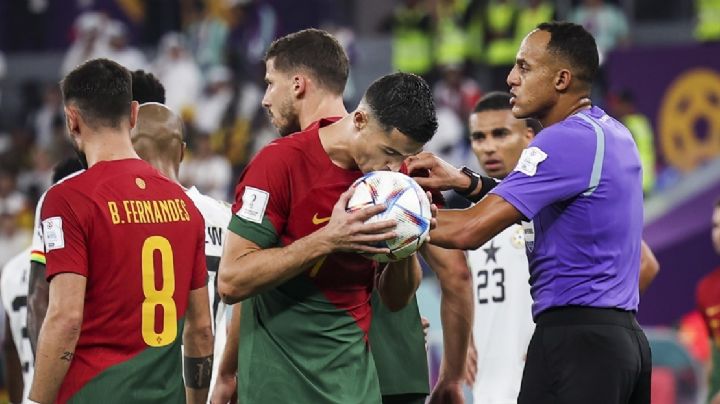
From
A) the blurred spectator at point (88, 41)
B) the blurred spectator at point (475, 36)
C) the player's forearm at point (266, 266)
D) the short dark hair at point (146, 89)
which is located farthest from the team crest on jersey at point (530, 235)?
the blurred spectator at point (88, 41)

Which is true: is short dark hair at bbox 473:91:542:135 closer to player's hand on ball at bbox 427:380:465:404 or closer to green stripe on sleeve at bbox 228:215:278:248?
player's hand on ball at bbox 427:380:465:404

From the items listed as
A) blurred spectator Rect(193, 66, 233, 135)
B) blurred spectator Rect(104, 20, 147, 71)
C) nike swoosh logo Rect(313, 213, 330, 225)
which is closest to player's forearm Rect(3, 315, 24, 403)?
nike swoosh logo Rect(313, 213, 330, 225)

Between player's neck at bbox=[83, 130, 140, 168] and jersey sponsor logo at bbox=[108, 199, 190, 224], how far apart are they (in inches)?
8.4

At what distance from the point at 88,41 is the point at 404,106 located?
1755 cm

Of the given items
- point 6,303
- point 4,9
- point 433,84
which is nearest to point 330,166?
point 6,303

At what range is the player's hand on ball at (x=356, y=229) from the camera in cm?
471

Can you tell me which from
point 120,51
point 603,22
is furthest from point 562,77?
point 120,51

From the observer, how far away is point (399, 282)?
553 centimetres

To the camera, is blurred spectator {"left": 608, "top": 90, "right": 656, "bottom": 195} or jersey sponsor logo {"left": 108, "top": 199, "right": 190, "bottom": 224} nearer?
jersey sponsor logo {"left": 108, "top": 199, "right": 190, "bottom": 224}

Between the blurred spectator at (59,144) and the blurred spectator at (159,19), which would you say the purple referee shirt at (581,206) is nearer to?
the blurred spectator at (59,144)

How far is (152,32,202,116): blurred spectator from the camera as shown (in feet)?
66.8

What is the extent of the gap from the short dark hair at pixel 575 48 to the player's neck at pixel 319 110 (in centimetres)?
93

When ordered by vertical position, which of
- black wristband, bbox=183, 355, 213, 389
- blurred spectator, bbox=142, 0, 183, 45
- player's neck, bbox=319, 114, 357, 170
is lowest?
black wristband, bbox=183, 355, 213, 389

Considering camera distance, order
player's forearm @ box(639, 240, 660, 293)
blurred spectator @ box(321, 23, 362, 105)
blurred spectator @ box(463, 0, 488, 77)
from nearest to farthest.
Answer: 1. player's forearm @ box(639, 240, 660, 293)
2. blurred spectator @ box(463, 0, 488, 77)
3. blurred spectator @ box(321, 23, 362, 105)
